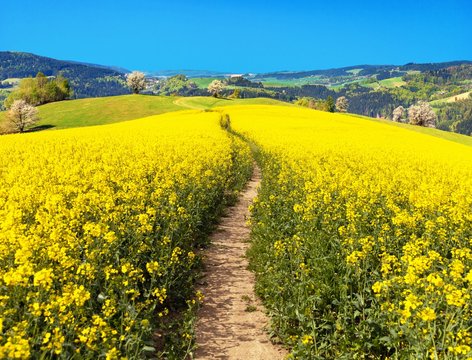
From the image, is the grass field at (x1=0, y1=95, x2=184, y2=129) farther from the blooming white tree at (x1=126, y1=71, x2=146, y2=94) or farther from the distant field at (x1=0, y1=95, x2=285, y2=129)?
the blooming white tree at (x1=126, y1=71, x2=146, y2=94)

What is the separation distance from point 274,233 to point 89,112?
82541 mm

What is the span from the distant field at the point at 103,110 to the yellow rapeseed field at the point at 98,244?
62.3 m

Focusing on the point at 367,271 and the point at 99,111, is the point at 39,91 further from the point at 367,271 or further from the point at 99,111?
the point at 367,271

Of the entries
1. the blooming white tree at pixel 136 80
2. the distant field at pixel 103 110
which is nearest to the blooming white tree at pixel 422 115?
the distant field at pixel 103 110

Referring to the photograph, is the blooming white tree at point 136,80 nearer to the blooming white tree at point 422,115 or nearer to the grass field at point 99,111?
the grass field at point 99,111

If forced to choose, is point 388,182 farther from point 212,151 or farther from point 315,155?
point 212,151

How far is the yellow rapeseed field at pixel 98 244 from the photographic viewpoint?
4.22 m

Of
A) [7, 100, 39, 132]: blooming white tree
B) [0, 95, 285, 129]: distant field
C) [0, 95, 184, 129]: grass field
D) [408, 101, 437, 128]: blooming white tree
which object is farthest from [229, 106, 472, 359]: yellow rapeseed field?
[408, 101, 437, 128]: blooming white tree

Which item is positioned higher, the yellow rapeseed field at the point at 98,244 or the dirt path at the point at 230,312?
the yellow rapeseed field at the point at 98,244

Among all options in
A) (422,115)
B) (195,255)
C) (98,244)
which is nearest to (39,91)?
(195,255)

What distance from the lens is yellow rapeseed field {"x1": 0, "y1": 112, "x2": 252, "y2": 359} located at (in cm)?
422

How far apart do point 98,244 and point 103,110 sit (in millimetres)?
86242

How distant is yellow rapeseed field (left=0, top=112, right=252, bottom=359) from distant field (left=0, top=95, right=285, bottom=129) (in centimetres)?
6226

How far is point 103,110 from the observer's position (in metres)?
85.5
